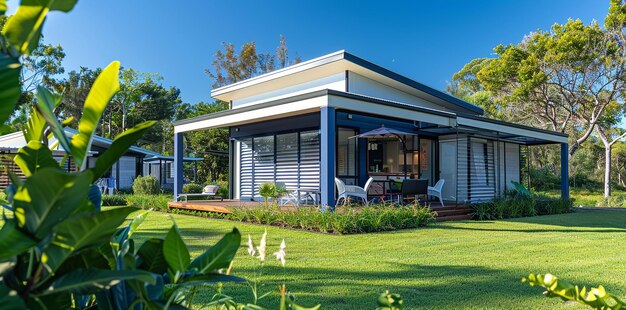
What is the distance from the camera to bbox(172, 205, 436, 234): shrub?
329 inches

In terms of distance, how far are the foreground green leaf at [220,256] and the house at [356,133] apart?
30.8ft

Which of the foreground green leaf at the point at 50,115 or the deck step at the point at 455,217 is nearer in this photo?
the foreground green leaf at the point at 50,115

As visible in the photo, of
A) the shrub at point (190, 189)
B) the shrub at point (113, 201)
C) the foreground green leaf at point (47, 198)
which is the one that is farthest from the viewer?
the shrub at point (190, 189)

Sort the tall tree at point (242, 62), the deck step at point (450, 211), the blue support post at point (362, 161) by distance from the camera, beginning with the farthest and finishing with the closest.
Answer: the tall tree at point (242, 62), the blue support post at point (362, 161), the deck step at point (450, 211)

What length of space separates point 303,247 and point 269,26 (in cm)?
3381

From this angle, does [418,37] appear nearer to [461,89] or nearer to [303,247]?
[461,89]

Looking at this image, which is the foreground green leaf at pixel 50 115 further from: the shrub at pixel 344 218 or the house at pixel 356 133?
the house at pixel 356 133

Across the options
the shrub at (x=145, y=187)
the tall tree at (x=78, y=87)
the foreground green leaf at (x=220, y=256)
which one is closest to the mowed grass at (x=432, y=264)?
the foreground green leaf at (x=220, y=256)

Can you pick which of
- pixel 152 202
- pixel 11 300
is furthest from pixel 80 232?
pixel 152 202

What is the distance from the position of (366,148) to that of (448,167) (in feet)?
10.8

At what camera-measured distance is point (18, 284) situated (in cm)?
98

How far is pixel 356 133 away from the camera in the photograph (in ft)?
41.9

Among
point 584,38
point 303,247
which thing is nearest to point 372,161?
point 303,247

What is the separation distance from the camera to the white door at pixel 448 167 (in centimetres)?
1417
